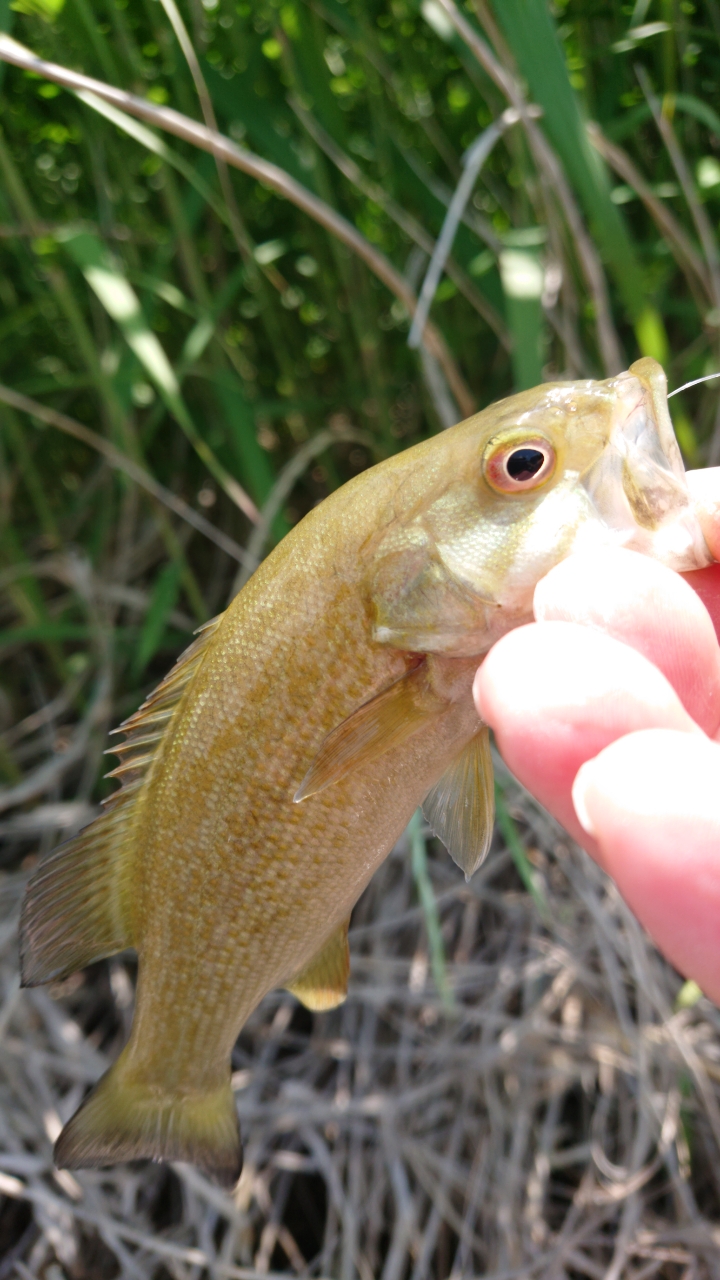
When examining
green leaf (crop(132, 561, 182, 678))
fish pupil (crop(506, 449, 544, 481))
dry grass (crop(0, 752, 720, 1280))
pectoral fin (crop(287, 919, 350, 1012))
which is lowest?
dry grass (crop(0, 752, 720, 1280))

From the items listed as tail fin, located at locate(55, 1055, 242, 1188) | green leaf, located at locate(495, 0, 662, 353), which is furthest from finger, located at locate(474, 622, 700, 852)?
green leaf, located at locate(495, 0, 662, 353)

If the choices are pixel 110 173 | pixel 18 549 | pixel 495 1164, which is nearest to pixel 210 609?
pixel 18 549

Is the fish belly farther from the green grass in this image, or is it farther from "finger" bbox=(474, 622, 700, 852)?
the green grass

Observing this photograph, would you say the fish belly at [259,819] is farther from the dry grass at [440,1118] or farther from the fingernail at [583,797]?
the dry grass at [440,1118]

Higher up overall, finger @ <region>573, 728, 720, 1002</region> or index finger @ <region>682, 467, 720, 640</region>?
finger @ <region>573, 728, 720, 1002</region>

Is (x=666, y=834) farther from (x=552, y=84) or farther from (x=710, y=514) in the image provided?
(x=552, y=84)

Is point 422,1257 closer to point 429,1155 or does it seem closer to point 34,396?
point 429,1155
